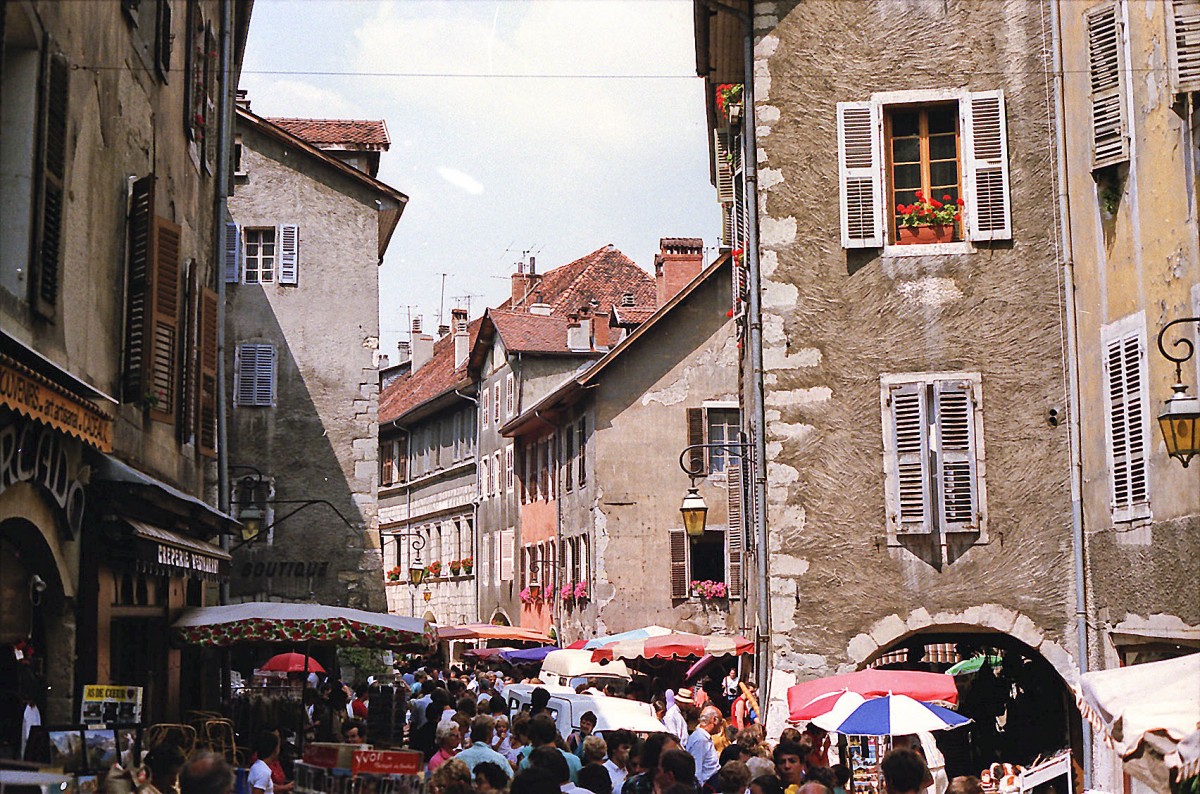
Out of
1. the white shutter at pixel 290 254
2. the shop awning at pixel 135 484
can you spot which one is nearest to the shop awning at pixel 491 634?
the white shutter at pixel 290 254

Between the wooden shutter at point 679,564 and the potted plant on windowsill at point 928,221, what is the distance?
15676 mm

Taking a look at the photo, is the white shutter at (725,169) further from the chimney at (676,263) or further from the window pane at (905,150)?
the chimney at (676,263)

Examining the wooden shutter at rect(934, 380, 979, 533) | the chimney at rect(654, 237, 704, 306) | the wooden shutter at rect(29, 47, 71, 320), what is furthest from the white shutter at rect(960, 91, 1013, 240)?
the chimney at rect(654, 237, 704, 306)

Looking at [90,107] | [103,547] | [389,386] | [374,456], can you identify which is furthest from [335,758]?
[389,386]

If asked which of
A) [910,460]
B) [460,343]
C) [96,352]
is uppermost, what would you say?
[460,343]

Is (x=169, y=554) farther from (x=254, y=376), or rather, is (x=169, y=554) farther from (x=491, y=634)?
(x=491, y=634)

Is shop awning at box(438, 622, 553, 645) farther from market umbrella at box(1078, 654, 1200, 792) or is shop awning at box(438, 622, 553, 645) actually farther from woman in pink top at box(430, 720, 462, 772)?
market umbrella at box(1078, 654, 1200, 792)

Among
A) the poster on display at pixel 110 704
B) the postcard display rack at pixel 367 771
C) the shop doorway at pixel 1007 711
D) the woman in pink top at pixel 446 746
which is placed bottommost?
the shop doorway at pixel 1007 711

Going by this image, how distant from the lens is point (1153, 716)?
27.0 ft

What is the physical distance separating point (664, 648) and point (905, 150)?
9.42m

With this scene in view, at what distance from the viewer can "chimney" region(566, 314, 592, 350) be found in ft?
133

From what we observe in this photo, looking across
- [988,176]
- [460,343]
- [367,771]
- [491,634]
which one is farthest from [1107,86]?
[460,343]

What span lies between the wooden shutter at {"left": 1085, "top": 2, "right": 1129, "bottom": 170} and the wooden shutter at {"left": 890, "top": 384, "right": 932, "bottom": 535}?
312 cm

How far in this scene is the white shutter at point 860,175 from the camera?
16.2 m
